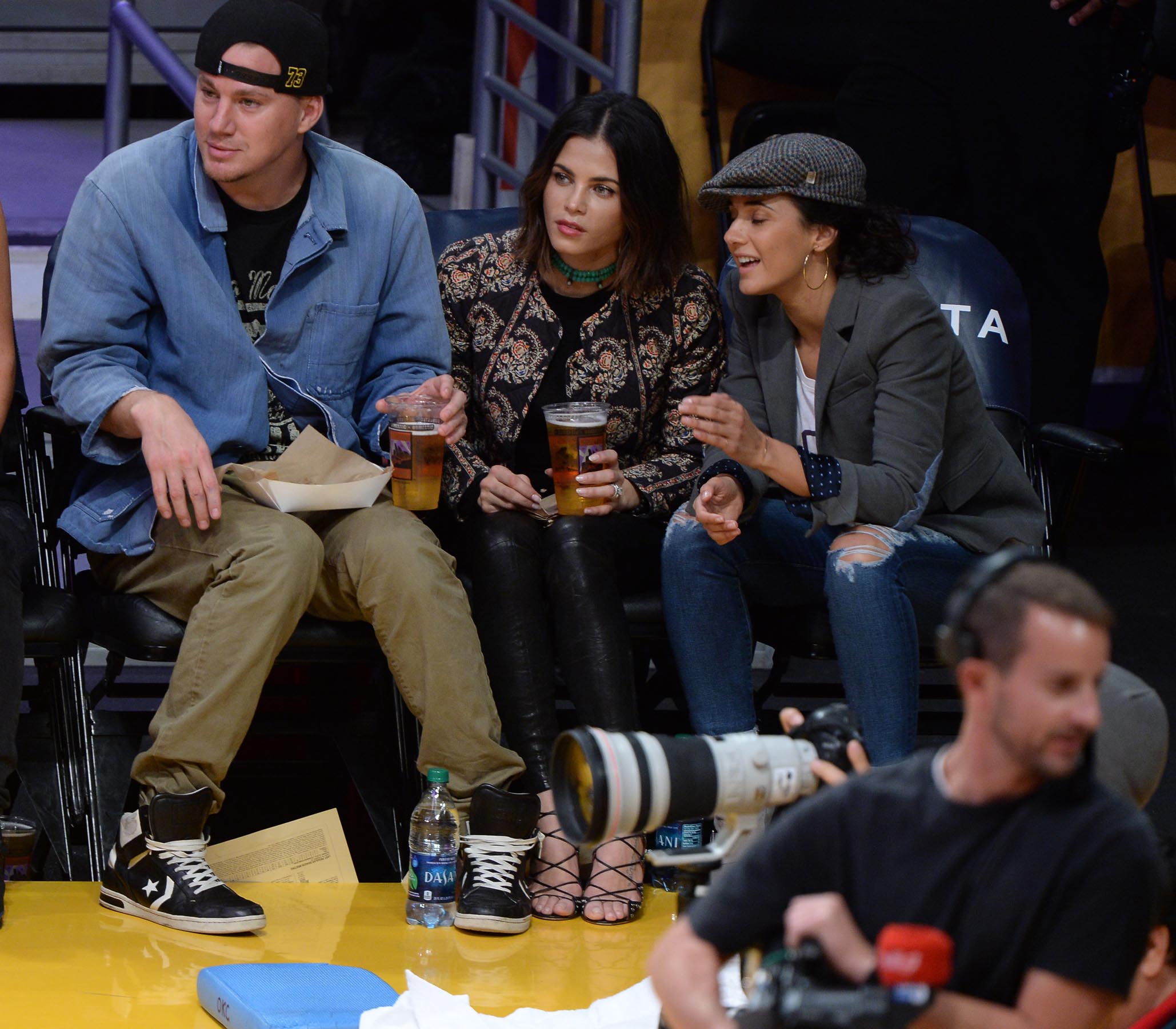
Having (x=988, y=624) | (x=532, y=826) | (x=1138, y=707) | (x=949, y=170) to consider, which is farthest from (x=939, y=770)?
(x=949, y=170)

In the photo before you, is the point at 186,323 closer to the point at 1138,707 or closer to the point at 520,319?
the point at 520,319

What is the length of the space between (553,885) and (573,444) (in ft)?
2.37

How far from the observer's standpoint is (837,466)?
2.63 meters

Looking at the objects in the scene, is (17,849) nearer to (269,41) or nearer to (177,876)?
(177,876)

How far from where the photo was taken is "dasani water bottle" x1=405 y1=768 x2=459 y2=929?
2531mm

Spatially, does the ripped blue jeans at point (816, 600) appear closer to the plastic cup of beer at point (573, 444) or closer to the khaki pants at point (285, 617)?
the plastic cup of beer at point (573, 444)

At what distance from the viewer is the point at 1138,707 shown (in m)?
1.91

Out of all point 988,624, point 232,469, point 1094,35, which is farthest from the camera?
point 1094,35

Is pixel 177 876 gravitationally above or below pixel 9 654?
below

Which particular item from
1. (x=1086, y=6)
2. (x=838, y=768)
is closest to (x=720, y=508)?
(x=838, y=768)

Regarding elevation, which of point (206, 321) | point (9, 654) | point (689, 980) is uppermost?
point (206, 321)

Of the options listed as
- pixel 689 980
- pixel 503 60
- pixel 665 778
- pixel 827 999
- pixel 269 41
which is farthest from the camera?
pixel 503 60

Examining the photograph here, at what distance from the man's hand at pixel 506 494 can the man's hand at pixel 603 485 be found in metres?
0.11

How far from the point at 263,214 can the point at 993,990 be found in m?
2.05
